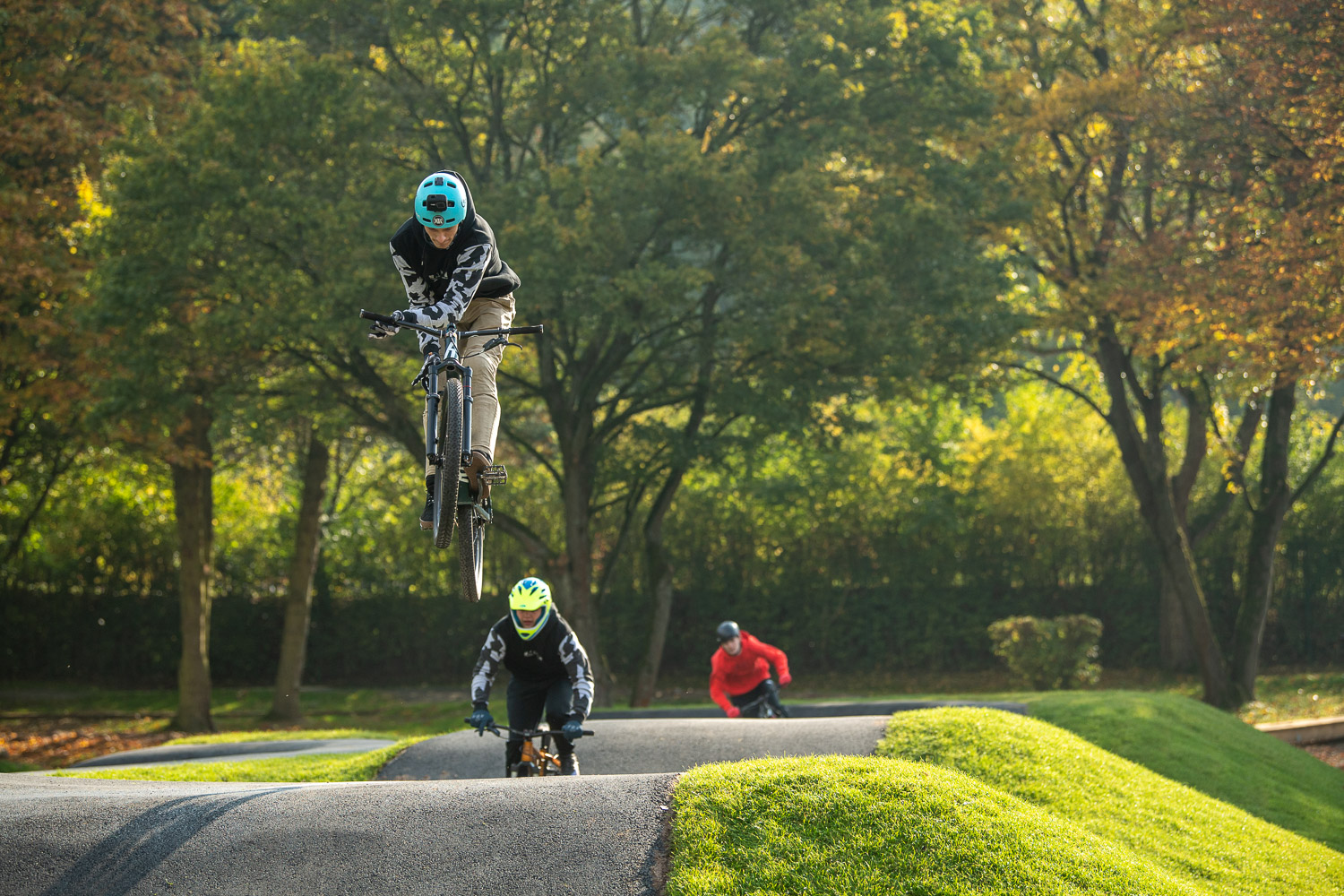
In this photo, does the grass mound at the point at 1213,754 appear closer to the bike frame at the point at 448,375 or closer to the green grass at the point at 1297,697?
the green grass at the point at 1297,697

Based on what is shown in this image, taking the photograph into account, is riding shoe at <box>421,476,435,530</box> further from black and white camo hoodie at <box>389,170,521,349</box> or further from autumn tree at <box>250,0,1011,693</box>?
autumn tree at <box>250,0,1011,693</box>

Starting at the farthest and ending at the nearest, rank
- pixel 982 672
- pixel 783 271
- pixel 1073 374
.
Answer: pixel 1073 374 → pixel 982 672 → pixel 783 271

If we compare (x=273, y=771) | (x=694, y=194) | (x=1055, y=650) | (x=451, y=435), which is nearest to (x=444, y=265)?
(x=451, y=435)

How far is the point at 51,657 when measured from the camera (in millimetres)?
26359

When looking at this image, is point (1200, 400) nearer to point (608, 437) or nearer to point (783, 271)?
point (783, 271)

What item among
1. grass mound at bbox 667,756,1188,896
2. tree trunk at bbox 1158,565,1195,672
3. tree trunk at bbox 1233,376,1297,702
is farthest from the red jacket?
tree trunk at bbox 1158,565,1195,672

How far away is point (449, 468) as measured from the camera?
24.1 ft

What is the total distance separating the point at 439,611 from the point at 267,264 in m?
11.9

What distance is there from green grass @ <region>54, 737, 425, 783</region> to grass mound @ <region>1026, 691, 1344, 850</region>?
8.15 meters

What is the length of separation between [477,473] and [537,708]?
3.41 metres

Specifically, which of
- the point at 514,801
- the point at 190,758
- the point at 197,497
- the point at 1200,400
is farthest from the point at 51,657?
the point at 1200,400

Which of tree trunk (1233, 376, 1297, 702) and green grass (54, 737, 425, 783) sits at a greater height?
tree trunk (1233, 376, 1297, 702)

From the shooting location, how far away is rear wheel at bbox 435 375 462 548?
7332 millimetres

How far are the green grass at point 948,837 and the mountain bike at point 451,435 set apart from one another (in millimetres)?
2280
